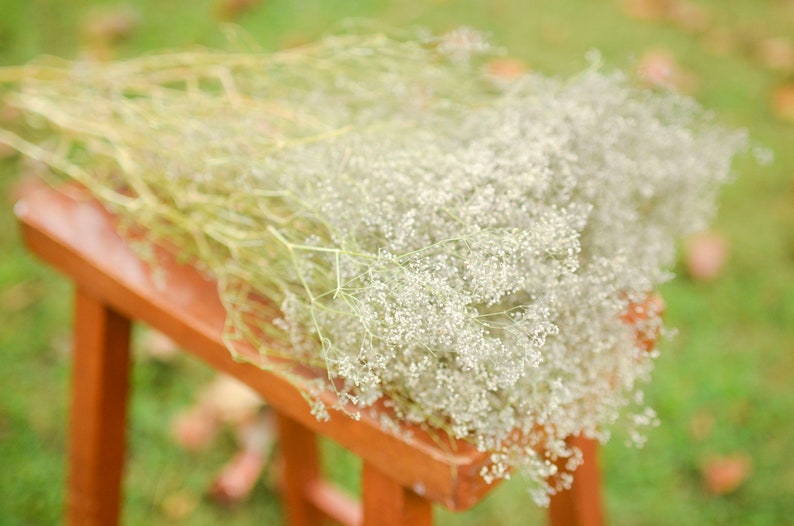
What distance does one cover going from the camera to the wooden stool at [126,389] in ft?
2.90

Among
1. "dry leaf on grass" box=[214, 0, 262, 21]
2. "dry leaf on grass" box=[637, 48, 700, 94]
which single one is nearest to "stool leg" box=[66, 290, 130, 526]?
"dry leaf on grass" box=[637, 48, 700, 94]

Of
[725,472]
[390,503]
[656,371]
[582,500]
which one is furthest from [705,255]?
[390,503]

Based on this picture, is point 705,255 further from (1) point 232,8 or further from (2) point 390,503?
(1) point 232,8

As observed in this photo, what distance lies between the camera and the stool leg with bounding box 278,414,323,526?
1.71 metres

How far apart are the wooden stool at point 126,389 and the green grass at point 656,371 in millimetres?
577

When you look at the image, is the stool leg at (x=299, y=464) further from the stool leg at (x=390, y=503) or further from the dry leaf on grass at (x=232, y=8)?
the dry leaf on grass at (x=232, y=8)

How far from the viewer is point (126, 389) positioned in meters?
1.38

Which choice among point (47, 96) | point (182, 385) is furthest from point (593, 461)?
point (182, 385)

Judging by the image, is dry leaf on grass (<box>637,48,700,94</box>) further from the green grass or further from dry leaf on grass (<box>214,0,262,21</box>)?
dry leaf on grass (<box>214,0,262,21</box>)

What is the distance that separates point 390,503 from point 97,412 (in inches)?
25.0

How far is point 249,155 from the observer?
42.7 inches

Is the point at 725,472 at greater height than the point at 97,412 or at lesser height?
lesser

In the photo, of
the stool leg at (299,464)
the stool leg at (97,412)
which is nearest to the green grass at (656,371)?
the stool leg at (299,464)

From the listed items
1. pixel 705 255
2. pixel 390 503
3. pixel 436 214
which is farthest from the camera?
pixel 705 255
